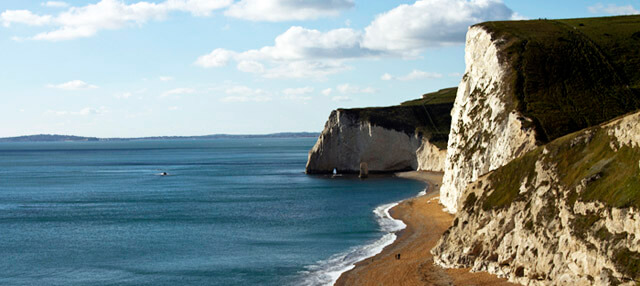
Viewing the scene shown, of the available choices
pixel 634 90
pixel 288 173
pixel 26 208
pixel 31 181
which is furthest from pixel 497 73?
pixel 31 181

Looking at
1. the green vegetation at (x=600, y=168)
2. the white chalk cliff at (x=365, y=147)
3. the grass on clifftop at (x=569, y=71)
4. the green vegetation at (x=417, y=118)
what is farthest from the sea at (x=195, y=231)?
the green vegetation at (x=417, y=118)

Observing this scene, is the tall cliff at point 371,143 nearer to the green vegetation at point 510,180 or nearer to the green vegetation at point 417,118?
the green vegetation at point 417,118

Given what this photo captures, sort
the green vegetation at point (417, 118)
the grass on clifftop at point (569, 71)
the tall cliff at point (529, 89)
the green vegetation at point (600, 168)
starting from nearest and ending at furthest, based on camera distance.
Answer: the green vegetation at point (600, 168), the tall cliff at point (529, 89), the grass on clifftop at point (569, 71), the green vegetation at point (417, 118)

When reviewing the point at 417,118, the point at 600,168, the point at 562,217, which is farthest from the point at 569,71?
the point at 417,118

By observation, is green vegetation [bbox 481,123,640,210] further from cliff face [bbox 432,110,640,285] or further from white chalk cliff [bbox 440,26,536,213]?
white chalk cliff [bbox 440,26,536,213]

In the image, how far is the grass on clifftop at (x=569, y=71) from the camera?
202 feet

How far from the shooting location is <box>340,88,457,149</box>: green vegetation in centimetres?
14088

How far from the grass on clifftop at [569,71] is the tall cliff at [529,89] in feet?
0.32

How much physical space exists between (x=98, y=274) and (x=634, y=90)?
57.7 metres

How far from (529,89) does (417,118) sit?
83.3m

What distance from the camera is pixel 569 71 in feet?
236

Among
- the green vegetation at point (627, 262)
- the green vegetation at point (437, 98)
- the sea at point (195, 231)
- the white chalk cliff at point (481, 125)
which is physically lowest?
the sea at point (195, 231)

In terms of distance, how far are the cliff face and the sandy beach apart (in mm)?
1343

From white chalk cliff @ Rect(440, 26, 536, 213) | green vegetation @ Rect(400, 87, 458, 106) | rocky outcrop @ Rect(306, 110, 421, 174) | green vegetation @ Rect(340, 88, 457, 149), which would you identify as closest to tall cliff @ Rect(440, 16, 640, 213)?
white chalk cliff @ Rect(440, 26, 536, 213)
